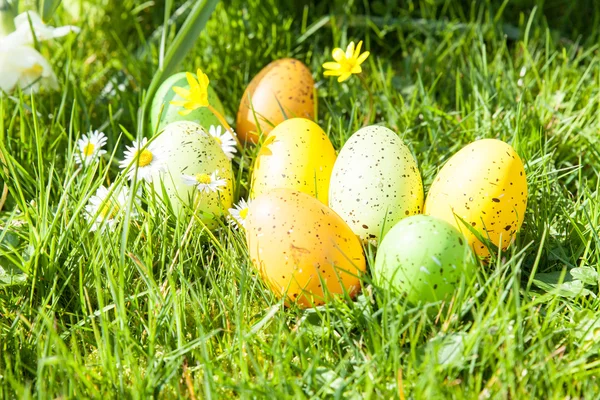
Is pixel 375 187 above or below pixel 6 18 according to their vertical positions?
below

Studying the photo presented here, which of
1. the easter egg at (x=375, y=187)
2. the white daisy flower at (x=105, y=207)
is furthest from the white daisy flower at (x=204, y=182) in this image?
the easter egg at (x=375, y=187)

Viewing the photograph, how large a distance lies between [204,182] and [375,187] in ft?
1.31

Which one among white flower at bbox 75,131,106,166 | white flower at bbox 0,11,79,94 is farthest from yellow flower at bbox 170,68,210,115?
white flower at bbox 0,11,79,94

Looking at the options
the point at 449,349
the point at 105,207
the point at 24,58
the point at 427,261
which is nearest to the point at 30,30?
the point at 24,58

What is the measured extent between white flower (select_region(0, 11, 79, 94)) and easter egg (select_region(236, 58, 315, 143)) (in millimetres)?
594

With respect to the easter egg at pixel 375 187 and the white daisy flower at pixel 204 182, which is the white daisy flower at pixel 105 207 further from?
the easter egg at pixel 375 187

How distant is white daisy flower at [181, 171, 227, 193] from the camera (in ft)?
4.84

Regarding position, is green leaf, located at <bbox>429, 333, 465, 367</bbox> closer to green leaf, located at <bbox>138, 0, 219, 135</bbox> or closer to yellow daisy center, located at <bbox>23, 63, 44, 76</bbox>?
green leaf, located at <bbox>138, 0, 219, 135</bbox>

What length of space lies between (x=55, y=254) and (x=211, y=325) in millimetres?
376

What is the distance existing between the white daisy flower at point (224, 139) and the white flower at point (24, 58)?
54 cm

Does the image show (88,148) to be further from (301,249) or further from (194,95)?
(301,249)

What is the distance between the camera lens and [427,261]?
1.22m

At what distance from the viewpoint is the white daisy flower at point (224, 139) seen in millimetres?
1678

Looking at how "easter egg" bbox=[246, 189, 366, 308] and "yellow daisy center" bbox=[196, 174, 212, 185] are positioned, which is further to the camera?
"yellow daisy center" bbox=[196, 174, 212, 185]
